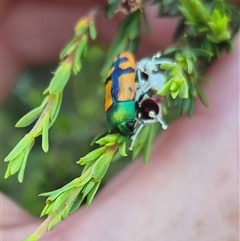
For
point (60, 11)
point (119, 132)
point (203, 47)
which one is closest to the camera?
point (119, 132)

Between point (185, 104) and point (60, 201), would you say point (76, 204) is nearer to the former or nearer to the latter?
point (60, 201)

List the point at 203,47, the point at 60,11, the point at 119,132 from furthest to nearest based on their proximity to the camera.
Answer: the point at 60,11 < the point at 203,47 < the point at 119,132

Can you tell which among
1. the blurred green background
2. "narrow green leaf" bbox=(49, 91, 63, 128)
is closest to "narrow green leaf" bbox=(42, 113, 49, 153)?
"narrow green leaf" bbox=(49, 91, 63, 128)

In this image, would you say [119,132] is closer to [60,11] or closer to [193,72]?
[193,72]

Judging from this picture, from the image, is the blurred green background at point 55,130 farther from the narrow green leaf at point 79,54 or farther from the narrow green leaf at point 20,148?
the narrow green leaf at point 20,148

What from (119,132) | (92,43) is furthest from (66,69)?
(92,43)

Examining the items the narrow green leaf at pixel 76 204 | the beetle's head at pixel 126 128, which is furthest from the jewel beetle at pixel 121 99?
the narrow green leaf at pixel 76 204
